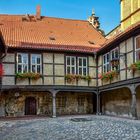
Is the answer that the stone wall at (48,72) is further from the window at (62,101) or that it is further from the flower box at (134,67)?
the flower box at (134,67)

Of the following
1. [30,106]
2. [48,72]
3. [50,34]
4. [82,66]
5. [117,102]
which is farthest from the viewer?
[50,34]

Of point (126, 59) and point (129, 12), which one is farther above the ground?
point (129, 12)

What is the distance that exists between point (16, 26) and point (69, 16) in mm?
5660

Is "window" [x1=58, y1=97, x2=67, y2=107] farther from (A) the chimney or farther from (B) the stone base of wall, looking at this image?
(A) the chimney

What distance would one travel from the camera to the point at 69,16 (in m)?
23.2

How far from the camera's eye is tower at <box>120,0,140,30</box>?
55.2 feet

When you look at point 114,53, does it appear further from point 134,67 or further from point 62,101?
point 62,101

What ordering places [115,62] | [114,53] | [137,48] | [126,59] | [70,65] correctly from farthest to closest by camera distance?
1. [70,65]
2. [114,53]
3. [115,62]
4. [126,59]
5. [137,48]

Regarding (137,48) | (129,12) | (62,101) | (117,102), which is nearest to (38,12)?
(129,12)

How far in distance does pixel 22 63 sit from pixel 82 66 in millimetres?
3955

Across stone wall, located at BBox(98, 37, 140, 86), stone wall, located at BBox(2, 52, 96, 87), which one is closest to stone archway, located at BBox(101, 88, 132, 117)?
stone wall, located at BBox(98, 37, 140, 86)

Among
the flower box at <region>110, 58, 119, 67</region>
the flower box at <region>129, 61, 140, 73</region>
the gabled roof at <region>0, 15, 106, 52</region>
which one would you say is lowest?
the flower box at <region>129, 61, 140, 73</region>

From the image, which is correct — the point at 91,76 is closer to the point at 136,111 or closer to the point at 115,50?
the point at 115,50

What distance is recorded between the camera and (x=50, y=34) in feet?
62.6
